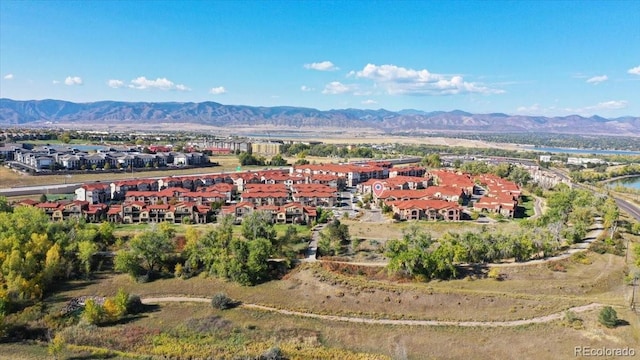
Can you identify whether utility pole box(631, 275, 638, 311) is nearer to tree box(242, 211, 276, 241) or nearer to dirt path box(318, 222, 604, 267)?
dirt path box(318, 222, 604, 267)

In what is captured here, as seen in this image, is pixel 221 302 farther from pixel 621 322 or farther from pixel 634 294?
pixel 634 294

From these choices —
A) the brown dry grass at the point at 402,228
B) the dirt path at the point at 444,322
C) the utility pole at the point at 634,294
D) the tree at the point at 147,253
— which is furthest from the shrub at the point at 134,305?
the utility pole at the point at 634,294

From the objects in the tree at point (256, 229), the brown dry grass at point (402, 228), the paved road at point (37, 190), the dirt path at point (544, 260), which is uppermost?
the paved road at point (37, 190)

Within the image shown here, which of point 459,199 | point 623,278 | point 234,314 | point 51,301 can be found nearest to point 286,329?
point 234,314

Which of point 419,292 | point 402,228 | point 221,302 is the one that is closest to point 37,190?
point 221,302

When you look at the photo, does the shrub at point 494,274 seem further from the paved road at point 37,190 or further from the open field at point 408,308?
the paved road at point 37,190

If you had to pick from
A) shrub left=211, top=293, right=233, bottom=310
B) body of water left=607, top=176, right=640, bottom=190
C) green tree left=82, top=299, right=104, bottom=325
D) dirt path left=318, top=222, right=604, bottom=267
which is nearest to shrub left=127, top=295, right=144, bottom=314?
green tree left=82, top=299, right=104, bottom=325
